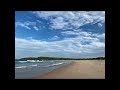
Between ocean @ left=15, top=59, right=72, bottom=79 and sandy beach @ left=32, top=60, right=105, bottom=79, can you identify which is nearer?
sandy beach @ left=32, top=60, right=105, bottom=79

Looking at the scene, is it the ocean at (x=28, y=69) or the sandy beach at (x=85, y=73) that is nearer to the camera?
the sandy beach at (x=85, y=73)

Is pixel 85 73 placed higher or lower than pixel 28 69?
higher

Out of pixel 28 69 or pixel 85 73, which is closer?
pixel 85 73
